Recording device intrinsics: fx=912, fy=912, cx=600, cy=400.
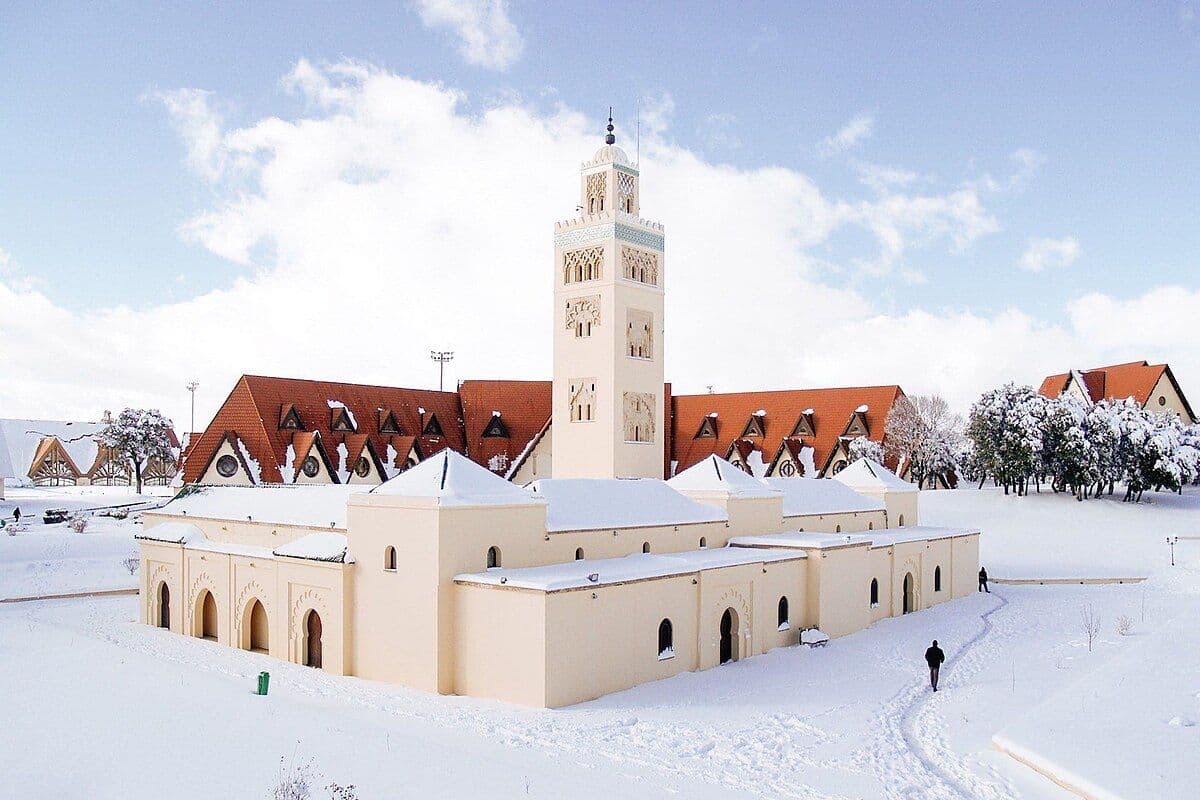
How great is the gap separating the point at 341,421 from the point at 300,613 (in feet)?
63.1

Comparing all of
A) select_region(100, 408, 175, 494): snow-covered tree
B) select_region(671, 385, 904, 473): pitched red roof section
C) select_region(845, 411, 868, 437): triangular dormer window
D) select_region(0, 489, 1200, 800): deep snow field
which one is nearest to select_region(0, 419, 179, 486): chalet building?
select_region(100, 408, 175, 494): snow-covered tree

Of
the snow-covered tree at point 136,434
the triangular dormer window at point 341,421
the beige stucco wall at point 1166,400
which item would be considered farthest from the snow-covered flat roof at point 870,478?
the snow-covered tree at point 136,434

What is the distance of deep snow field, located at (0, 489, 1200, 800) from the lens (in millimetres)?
10242

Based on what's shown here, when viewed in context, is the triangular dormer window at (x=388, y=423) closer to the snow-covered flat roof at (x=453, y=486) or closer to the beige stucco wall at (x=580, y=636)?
the snow-covered flat roof at (x=453, y=486)

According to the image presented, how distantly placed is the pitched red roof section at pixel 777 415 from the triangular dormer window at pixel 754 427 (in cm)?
21

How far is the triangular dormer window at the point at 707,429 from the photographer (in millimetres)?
46188

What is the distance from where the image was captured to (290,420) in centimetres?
3791

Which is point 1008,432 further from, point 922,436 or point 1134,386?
point 1134,386

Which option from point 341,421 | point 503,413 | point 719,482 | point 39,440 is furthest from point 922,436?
point 39,440

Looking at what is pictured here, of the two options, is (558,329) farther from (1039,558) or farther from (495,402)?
(1039,558)

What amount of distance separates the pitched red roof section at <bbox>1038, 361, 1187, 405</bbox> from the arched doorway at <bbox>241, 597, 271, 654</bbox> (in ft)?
139

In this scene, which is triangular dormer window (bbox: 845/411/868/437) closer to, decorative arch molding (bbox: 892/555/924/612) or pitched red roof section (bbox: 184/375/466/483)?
decorative arch molding (bbox: 892/555/924/612)

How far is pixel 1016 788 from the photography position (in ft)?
37.7

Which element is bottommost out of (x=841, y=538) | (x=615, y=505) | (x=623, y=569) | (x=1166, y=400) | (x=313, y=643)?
(x=313, y=643)
